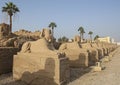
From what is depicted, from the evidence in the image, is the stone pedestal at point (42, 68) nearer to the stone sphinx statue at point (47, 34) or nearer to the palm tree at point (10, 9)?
the stone sphinx statue at point (47, 34)

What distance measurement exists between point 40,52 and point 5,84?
162cm

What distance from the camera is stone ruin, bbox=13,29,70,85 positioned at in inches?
250

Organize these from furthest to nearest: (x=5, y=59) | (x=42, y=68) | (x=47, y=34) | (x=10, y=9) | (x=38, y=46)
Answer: (x=10, y=9), (x=5, y=59), (x=47, y=34), (x=38, y=46), (x=42, y=68)

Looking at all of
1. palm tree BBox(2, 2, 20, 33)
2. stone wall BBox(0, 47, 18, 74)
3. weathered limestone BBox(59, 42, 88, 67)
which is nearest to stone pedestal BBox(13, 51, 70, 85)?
stone wall BBox(0, 47, 18, 74)

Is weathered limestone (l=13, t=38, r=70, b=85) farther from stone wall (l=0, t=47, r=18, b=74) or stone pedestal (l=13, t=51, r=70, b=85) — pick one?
stone wall (l=0, t=47, r=18, b=74)

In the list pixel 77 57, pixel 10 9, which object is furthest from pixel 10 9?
pixel 77 57

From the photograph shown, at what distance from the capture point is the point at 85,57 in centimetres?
1116

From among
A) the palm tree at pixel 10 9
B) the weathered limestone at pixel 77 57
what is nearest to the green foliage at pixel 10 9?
the palm tree at pixel 10 9

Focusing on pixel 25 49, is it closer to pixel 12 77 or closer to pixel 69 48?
pixel 12 77

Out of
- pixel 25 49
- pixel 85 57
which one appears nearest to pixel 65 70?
pixel 25 49

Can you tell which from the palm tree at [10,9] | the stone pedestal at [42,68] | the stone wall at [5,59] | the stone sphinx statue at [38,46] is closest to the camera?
the stone pedestal at [42,68]

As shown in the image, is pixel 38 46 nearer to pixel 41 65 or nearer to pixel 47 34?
pixel 41 65

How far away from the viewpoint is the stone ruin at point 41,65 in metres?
6.34

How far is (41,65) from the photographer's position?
6566 mm
